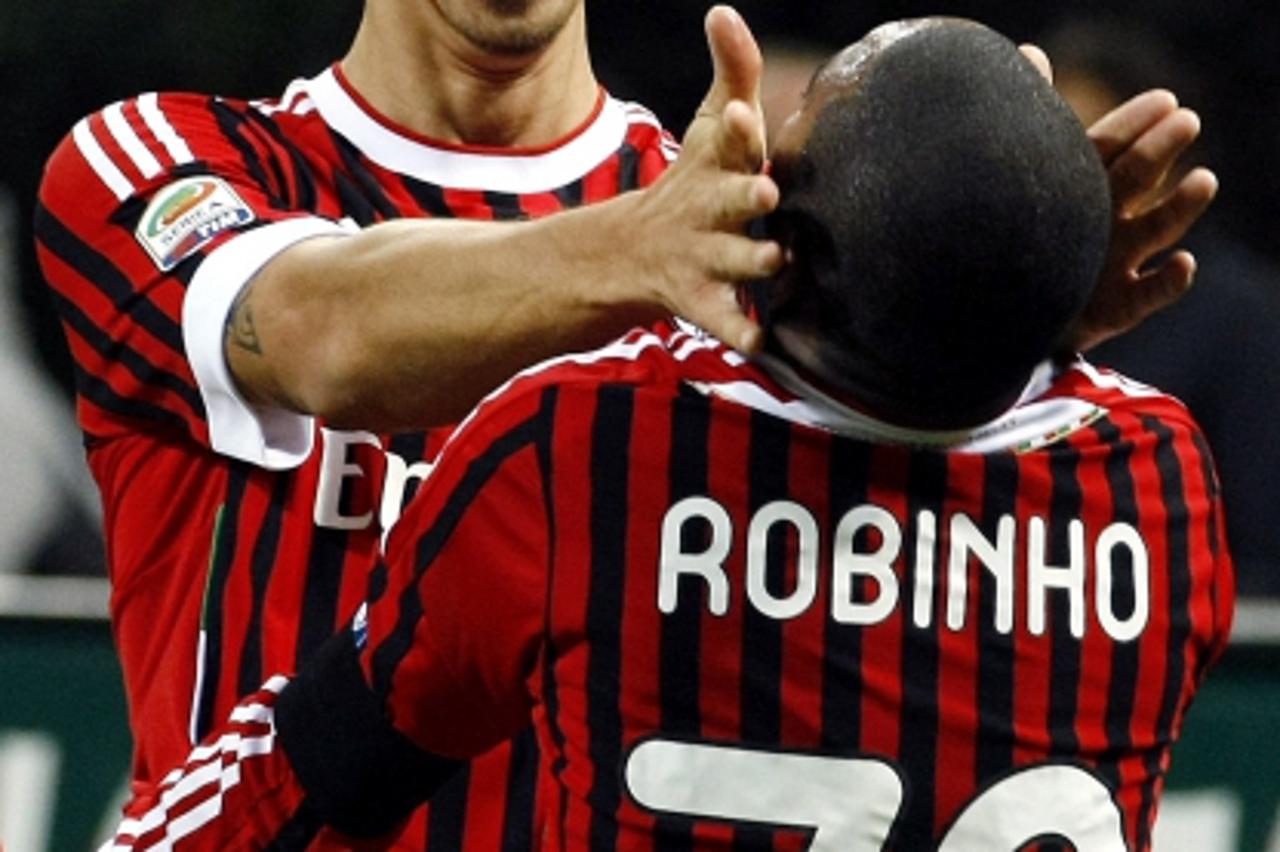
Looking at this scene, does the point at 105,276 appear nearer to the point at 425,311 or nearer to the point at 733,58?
the point at 425,311

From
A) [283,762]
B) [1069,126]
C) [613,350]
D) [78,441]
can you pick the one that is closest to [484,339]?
[613,350]

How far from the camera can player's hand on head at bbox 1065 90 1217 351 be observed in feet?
6.56

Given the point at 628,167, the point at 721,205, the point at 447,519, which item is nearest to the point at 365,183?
the point at 628,167

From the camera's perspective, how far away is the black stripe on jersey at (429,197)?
2701 millimetres

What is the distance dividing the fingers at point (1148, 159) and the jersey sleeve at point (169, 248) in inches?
28.0

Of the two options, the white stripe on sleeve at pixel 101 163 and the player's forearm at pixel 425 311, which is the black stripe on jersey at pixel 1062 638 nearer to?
the player's forearm at pixel 425 311

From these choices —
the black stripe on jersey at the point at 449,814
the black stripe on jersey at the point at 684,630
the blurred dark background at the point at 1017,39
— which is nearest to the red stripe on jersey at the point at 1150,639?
the black stripe on jersey at the point at 684,630

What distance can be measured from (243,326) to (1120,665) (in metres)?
0.83

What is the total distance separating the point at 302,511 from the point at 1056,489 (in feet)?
2.79

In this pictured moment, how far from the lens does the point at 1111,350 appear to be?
14.3 feet

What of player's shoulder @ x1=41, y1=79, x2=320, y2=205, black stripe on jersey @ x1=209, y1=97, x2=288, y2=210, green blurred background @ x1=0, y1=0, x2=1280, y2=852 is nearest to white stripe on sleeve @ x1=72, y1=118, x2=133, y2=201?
player's shoulder @ x1=41, y1=79, x2=320, y2=205

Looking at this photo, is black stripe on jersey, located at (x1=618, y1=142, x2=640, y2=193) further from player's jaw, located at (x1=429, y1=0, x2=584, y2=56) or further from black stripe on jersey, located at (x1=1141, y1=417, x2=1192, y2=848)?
black stripe on jersey, located at (x1=1141, y1=417, x2=1192, y2=848)

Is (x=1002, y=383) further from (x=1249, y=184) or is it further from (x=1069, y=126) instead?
(x=1249, y=184)

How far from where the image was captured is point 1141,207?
2.05 m
